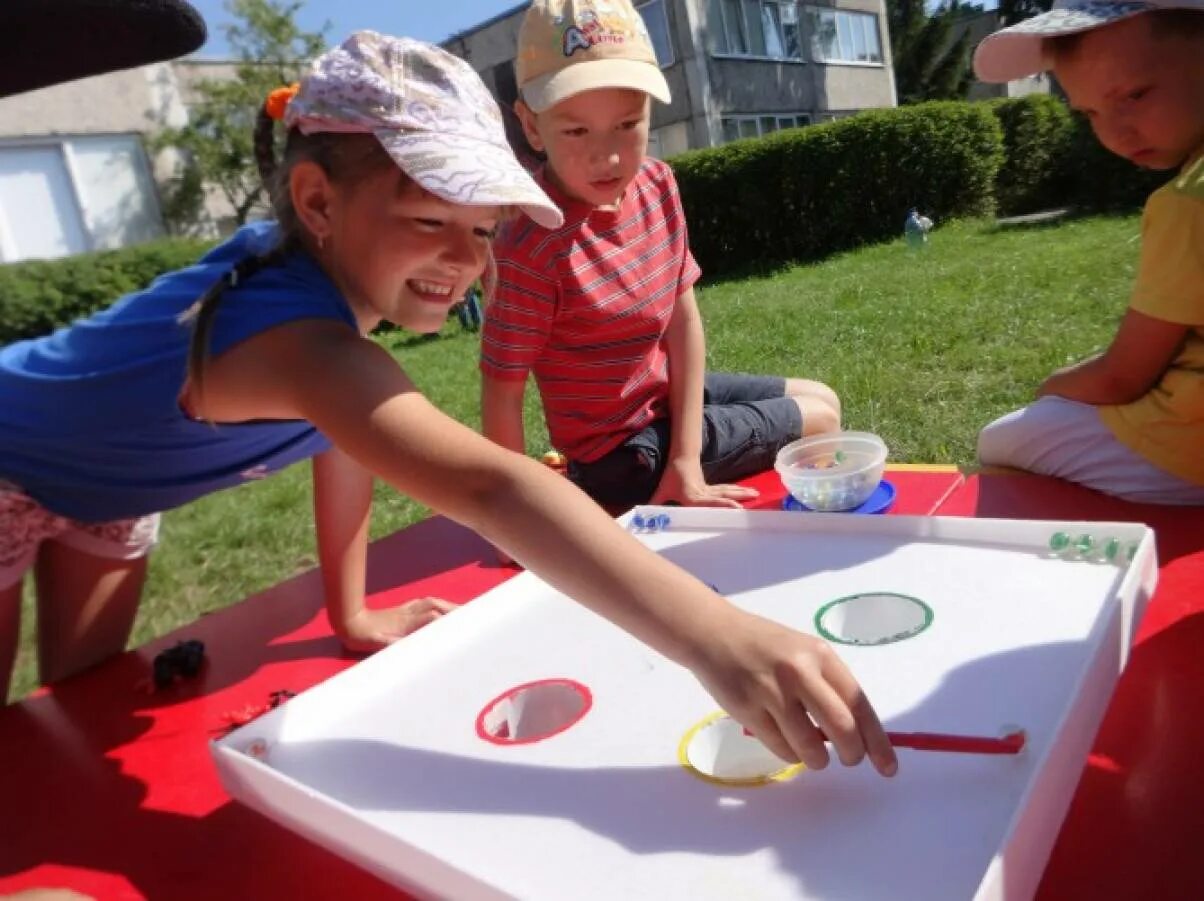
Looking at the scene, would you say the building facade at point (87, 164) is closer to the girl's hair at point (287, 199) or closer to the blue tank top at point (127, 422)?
the blue tank top at point (127, 422)

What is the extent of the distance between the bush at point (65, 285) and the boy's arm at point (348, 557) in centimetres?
618

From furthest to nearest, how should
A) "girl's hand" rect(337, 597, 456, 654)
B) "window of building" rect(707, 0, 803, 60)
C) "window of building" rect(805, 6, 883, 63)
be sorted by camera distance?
1. "window of building" rect(805, 6, 883, 63)
2. "window of building" rect(707, 0, 803, 60)
3. "girl's hand" rect(337, 597, 456, 654)

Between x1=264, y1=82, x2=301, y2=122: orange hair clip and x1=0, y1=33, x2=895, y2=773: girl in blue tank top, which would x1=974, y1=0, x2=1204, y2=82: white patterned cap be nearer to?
x1=0, y1=33, x2=895, y2=773: girl in blue tank top

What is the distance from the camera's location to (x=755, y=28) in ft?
35.6

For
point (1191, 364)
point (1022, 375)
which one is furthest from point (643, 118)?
point (1022, 375)

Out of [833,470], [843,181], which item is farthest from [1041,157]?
[833,470]

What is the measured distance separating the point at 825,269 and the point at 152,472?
16.1ft

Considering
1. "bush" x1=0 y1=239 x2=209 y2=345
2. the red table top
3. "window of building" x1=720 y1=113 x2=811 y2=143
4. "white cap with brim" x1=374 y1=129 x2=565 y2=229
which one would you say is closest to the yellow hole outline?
the red table top

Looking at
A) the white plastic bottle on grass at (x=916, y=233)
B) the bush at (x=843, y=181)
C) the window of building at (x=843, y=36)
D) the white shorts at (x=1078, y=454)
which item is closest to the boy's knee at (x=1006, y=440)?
the white shorts at (x=1078, y=454)

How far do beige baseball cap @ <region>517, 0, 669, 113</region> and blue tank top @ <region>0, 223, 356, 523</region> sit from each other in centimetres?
43

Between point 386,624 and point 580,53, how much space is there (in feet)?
2.44

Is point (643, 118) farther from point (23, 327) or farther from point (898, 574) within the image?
point (23, 327)

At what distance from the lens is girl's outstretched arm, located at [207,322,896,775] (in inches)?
18.7

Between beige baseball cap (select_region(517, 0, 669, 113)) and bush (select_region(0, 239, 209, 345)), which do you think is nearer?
beige baseball cap (select_region(517, 0, 669, 113))
